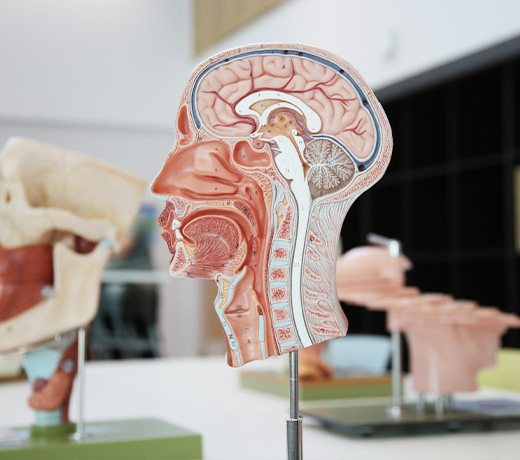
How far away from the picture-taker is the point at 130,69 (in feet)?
20.4

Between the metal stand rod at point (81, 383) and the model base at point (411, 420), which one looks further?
the model base at point (411, 420)

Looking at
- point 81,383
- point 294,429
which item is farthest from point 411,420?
point 294,429

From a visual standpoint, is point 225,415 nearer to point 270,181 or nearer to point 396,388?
point 396,388

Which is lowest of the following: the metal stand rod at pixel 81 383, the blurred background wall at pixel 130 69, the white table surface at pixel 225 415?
the white table surface at pixel 225 415

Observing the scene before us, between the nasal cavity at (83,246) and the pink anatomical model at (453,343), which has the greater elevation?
the nasal cavity at (83,246)

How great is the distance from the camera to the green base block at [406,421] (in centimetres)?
193

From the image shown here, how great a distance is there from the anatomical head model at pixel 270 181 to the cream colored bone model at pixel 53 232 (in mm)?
540

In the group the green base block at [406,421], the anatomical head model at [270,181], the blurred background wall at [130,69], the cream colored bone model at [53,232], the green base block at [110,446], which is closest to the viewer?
the anatomical head model at [270,181]

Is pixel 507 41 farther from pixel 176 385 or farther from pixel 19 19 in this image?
pixel 19 19

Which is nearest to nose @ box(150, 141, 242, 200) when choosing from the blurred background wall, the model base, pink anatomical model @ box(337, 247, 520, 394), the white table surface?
the white table surface

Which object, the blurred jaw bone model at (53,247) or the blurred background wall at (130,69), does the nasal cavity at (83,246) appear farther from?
the blurred background wall at (130,69)

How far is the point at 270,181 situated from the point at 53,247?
71 centimetres

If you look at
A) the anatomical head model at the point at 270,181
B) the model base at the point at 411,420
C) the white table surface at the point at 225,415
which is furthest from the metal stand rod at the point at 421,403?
the anatomical head model at the point at 270,181

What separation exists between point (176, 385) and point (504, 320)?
131 centimetres
